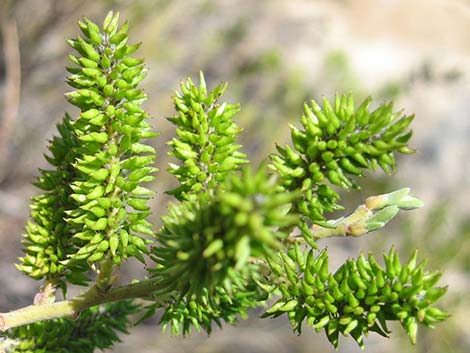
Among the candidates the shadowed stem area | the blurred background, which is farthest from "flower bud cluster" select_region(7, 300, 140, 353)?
the blurred background

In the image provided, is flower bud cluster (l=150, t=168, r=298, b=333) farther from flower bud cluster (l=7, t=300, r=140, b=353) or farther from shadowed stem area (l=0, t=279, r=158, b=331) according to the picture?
flower bud cluster (l=7, t=300, r=140, b=353)

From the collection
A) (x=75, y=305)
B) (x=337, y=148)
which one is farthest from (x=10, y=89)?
(x=337, y=148)

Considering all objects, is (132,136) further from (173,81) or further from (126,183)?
(173,81)

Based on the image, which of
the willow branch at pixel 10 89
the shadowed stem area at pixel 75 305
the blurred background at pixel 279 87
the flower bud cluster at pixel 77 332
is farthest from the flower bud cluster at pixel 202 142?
the willow branch at pixel 10 89

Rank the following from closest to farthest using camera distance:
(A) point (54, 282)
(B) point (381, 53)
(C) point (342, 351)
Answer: (A) point (54, 282) < (C) point (342, 351) < (B) point (381, 53)

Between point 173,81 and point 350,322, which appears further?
point 173,81

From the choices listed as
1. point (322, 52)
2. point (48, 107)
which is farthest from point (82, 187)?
point (322, 52)

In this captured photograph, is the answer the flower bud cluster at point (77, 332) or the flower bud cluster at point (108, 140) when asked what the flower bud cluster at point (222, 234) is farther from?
the flower bud cluster at point (77, 332)

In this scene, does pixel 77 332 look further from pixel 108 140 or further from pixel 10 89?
pixel 10 89
